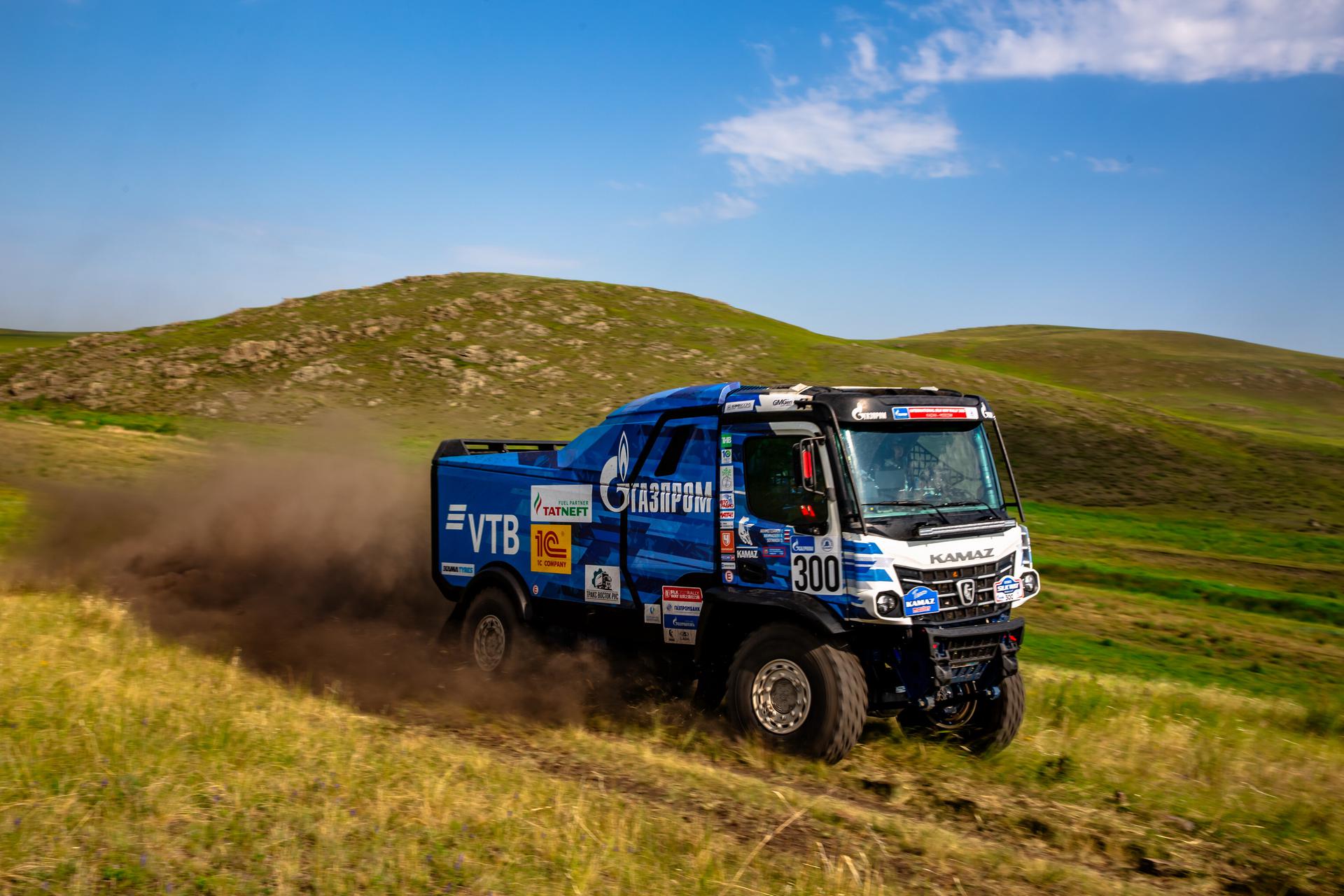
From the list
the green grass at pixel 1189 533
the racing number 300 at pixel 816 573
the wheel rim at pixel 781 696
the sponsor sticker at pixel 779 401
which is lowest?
the green grass at pixel 1189 533

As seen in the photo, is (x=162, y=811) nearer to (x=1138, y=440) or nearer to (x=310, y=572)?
(x=310, y=572)

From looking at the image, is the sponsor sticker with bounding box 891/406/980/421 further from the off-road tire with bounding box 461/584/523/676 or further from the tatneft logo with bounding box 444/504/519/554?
the off-road tire with bounding box 461/584/523/676

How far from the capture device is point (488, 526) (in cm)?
1080

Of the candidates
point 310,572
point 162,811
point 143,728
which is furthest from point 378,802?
point 310,572

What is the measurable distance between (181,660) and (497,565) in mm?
3100

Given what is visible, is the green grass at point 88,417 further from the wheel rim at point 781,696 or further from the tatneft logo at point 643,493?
the wheel rim at point 781,696

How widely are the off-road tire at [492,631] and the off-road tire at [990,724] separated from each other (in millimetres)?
3873

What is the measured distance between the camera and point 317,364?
5188 centimetres

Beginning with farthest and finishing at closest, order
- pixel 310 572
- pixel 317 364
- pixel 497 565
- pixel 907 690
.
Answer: pixel 317 364 → pixel 310 572 → pixel 497 565 → pixel 907 690

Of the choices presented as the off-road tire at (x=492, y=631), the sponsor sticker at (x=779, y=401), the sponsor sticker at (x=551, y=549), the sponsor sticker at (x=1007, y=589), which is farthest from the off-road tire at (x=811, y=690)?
the off-road tire at (x=492, y=631)

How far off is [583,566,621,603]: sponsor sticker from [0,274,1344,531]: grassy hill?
28.4 metres

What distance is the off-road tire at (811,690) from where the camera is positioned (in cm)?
761

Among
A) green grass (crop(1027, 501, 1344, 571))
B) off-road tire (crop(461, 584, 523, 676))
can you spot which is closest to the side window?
off-road tire (crop(461, 584, 523, 676))

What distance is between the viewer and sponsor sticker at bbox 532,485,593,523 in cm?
967
